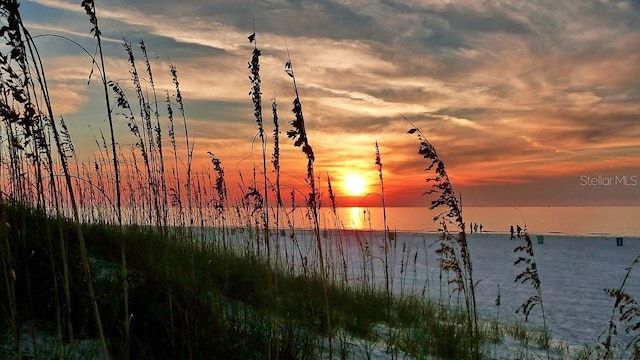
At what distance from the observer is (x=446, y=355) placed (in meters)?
5.42

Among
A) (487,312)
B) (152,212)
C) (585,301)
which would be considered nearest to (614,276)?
(585,301)

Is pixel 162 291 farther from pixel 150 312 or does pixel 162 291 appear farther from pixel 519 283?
pixel 519 283

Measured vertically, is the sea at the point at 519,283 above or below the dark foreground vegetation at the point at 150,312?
below

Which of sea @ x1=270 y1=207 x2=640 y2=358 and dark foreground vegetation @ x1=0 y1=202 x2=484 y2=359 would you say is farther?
sea @ x1=270 y1=207 x2=640 y2=358

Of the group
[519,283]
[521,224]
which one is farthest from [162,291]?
[521,224]

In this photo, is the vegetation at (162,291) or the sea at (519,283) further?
the sea at (519,283)

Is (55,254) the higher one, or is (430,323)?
(55,254)

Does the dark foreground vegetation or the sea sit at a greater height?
the dark foreground vegetation

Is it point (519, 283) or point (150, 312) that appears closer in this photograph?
point (150, 312)

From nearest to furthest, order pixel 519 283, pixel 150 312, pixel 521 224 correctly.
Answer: pixel 150 312, pixel 519 283, pixel 521 224

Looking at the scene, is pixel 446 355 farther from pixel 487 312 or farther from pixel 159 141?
pixel 487 312

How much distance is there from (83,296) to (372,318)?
12.8 ft

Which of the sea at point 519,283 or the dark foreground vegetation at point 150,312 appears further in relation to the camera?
the sea at point 519,283

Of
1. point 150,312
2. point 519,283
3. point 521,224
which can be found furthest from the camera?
point 521,224
